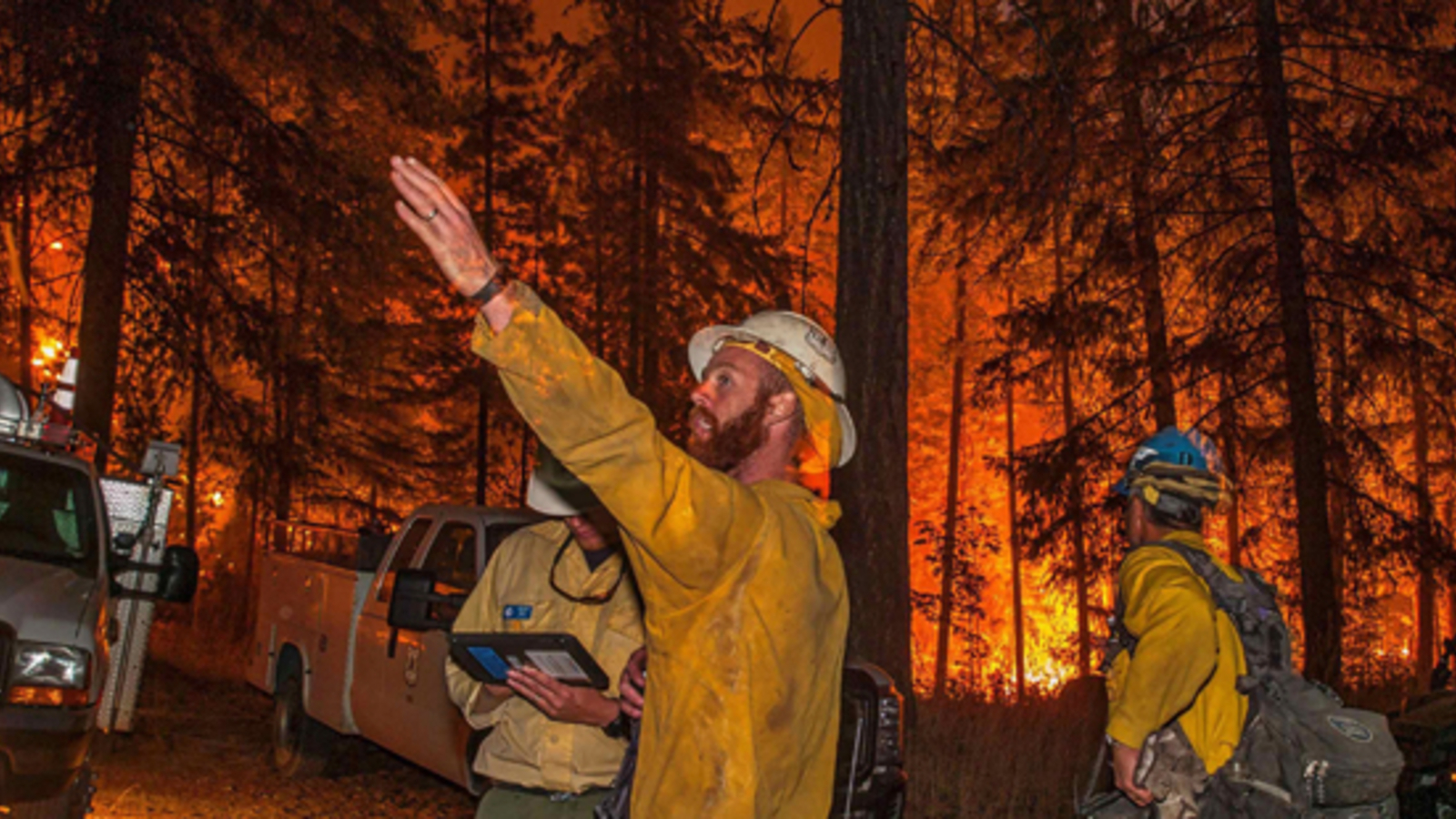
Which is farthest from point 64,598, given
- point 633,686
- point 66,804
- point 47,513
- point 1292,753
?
point 1292,753

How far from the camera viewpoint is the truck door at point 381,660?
9102 millimetres

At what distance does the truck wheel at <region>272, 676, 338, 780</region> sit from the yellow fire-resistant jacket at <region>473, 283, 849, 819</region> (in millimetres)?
8423

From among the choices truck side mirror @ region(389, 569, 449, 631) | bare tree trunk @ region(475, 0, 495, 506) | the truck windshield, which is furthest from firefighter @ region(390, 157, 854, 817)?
bare tree trunk @ region(475, 0, 495, 506)

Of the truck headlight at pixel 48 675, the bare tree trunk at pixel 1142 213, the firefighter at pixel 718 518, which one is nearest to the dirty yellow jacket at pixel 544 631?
the firefighter at pixel 718 518

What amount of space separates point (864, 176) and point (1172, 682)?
200 inches

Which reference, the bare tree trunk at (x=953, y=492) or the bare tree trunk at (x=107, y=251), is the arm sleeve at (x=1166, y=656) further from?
the bare tree trunk at (x=953, y=492)

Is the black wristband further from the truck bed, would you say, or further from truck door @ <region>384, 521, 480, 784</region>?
the truck bed

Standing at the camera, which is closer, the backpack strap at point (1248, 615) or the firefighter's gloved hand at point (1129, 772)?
the firefighter's gloved hand at point (1129, 772)

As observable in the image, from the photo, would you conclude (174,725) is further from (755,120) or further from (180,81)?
(755,120)

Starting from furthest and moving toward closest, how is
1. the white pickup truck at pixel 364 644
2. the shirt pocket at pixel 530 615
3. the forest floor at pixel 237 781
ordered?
the forest floor at pixel 237 781 < the white pickup truck at pixel 364 644 < the shirt pocket at pixel 530 615

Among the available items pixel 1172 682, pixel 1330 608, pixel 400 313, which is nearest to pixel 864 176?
pixel 1172 682

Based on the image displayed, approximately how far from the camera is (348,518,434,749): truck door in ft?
29.9

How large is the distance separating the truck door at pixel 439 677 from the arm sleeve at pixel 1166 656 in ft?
15.3

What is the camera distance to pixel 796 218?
39469 mm
